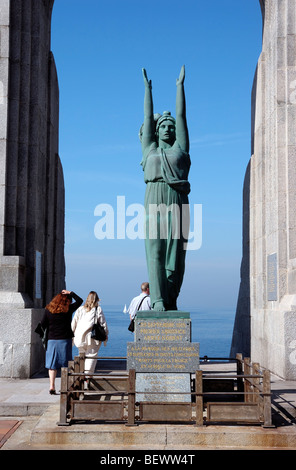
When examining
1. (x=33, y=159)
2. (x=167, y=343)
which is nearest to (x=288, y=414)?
(x=167, y=343)

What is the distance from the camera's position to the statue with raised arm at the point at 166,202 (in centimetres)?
1008

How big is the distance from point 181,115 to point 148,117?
0.56 m

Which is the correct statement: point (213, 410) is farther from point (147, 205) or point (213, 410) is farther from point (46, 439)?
point (147, 205)

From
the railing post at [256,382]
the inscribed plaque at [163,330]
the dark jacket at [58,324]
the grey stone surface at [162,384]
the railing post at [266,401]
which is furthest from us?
the dark jacket at [58,324]

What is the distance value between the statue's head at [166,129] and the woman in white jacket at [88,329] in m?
3.17

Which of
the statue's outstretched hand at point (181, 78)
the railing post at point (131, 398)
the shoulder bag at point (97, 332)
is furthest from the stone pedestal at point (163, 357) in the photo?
the statue's outstretched hand at point (181, 78)

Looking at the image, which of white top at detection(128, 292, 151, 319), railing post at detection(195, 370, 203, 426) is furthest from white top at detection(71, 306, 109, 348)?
railing post at detection(195, 370, 203, 426)

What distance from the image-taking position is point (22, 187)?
1334 cm

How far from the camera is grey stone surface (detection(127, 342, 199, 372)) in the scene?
8.95 m

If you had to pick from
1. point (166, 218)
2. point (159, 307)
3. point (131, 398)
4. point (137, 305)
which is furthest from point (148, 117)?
point (131, 398)

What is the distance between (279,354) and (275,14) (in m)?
7.73

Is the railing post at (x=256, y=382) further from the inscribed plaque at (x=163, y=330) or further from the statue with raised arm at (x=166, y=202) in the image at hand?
the statue with raised arm at (x=166, y=202)

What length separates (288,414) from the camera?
859cm

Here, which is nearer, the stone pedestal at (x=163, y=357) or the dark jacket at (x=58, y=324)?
the stone pedestal at (x=163, y=357)
